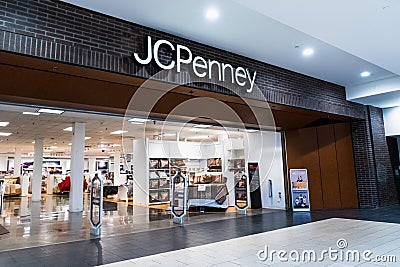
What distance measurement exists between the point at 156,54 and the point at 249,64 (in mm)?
2204

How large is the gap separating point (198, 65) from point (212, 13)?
3.21 ft

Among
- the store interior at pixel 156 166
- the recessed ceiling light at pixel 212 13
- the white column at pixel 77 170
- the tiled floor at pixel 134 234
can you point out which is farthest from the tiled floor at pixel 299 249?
the white column at pixel 77 170

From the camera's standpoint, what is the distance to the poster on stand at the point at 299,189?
29.7 feet

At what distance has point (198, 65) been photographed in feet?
16.7

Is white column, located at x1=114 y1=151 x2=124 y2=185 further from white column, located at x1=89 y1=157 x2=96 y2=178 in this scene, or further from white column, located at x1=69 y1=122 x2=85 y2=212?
white column, located at x1=69 y1=122 x2=85 y2=212

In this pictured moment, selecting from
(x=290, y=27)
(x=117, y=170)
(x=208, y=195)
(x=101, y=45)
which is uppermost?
(x=290, y=27)

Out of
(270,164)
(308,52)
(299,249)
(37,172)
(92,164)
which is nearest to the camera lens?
(299,249)

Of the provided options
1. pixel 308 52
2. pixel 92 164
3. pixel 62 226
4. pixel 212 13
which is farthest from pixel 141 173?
pixel 92 164

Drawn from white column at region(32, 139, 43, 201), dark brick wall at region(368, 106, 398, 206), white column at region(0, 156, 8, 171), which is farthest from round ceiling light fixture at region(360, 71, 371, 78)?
white column at region(0, 156, 8, 171)

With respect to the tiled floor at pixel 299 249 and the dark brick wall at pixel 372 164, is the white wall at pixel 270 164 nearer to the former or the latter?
the dark brick wall at pixel 372 164

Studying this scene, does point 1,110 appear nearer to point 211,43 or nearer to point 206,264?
point 211,43

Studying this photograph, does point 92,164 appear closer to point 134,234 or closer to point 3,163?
point 3,163

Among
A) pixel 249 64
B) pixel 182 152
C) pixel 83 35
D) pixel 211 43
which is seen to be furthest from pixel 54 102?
pixel 182 152

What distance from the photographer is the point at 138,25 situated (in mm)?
4602
